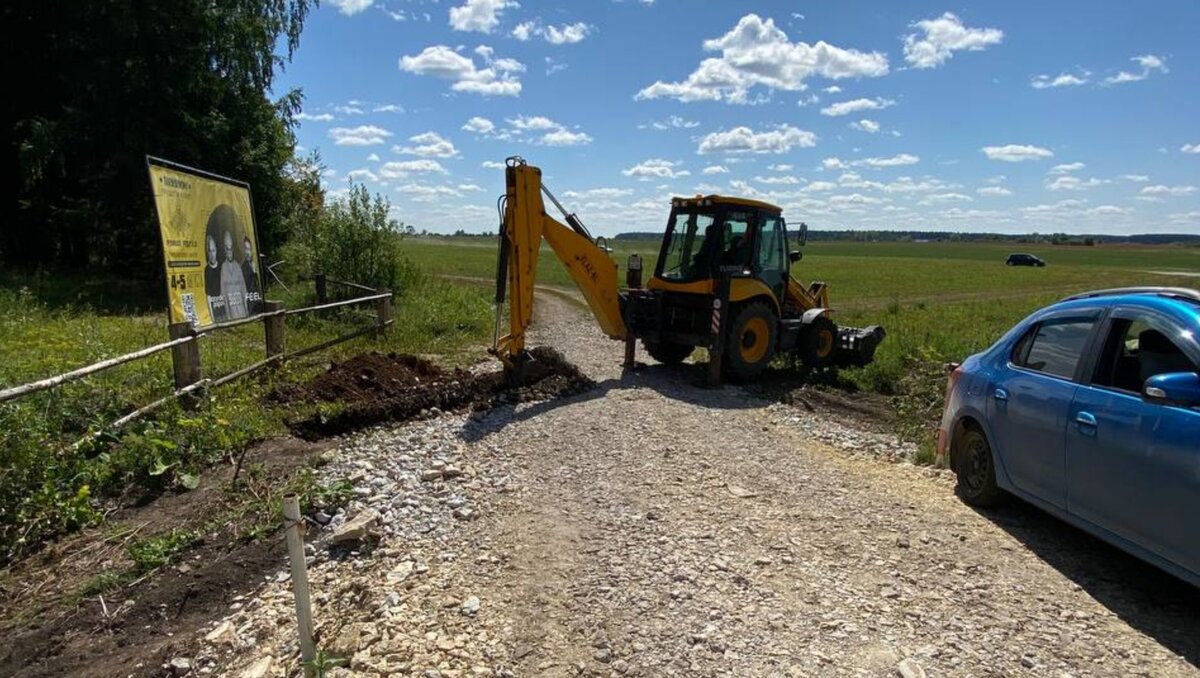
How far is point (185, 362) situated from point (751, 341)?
8.52 m

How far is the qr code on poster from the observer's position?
9.33 m

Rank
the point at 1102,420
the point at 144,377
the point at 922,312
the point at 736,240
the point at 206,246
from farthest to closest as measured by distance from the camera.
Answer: the point at 922,312 → the point at 736,240 → the point at 206,246 → the point at 144,377 → the point at 1102,420

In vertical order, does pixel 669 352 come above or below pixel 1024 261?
above

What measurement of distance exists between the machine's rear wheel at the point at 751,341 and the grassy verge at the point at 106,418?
524 centimetres

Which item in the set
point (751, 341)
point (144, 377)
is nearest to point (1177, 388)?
point (751, 341)

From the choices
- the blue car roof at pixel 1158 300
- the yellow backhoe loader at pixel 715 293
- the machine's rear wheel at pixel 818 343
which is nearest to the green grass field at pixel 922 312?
the machine's rear wheel at pixel 818 343

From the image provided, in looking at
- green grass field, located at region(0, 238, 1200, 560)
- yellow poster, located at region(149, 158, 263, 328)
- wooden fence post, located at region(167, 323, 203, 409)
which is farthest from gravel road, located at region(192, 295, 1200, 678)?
yellow poster, located at region(149, 158, 263, 328)

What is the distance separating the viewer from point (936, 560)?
16.9ft

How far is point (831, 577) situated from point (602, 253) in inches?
309

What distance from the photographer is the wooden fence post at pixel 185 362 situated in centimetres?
843

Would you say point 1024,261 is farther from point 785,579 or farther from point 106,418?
point 106,418

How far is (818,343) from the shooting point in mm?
13688

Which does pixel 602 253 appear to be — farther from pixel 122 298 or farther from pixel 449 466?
pixel 122 298

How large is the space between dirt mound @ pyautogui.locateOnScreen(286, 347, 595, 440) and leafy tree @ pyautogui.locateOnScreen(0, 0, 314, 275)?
13.4 meters
